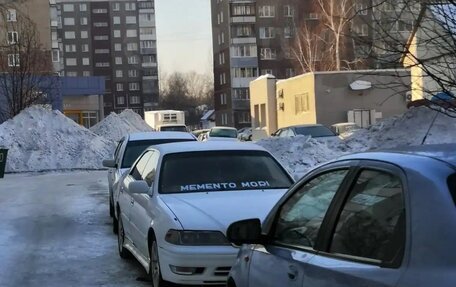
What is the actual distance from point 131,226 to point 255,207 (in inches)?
76.4

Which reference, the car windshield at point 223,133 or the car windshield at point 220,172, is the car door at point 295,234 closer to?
the car windshield at point 220,172

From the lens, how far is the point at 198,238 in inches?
234

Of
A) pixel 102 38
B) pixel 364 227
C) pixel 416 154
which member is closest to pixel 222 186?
pixel 364 227

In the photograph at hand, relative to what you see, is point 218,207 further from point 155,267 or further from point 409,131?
point 409,131

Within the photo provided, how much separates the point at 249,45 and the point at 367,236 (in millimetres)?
81235

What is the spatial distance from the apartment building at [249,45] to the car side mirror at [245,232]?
256 ft

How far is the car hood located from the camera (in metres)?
6.02

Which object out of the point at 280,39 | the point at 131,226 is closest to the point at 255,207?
the point at 131,226

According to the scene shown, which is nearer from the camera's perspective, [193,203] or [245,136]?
[193,203]

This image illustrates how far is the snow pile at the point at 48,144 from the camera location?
1085 inches

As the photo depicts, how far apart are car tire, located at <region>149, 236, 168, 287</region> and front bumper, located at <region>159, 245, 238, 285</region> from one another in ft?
0.91

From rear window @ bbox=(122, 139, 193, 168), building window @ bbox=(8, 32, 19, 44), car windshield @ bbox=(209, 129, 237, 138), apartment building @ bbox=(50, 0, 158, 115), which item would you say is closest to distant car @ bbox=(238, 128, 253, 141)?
car windshield @ bbox=(209, 129, 237, 138)

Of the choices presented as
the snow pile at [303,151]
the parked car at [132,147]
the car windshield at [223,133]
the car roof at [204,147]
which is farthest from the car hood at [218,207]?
the car windshield at [223,133]

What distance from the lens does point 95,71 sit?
134 metres
